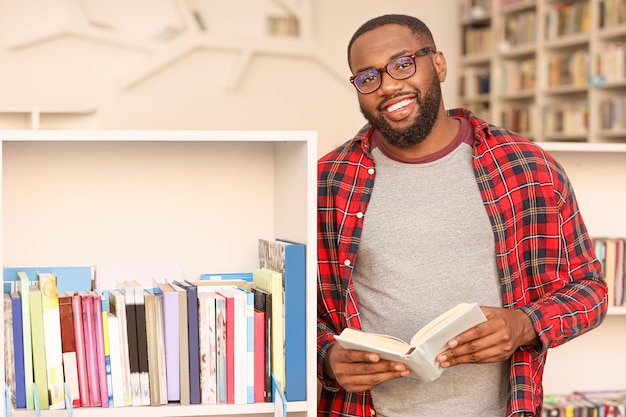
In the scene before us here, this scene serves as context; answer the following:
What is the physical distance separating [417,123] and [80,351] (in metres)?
0.85

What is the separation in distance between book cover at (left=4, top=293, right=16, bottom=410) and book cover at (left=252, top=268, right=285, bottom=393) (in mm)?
525

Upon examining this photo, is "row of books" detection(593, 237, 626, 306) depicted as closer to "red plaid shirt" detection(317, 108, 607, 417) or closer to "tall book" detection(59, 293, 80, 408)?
"red plaid shirt" detection(317, 108, 607, 417)

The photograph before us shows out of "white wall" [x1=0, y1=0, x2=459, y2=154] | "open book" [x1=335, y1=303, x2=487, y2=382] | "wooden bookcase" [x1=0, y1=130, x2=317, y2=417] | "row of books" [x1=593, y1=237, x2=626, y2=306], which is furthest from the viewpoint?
"white wall" [x1=0, y1=0, x2=459, y2=154]

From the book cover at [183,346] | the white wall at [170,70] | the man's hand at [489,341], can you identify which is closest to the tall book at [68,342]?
the book cover at [183,346]

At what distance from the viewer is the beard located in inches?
72.9

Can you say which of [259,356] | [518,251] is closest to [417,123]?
[518,251]

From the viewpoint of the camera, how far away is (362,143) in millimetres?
1944

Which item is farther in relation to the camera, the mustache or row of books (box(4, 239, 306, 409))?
the mustache

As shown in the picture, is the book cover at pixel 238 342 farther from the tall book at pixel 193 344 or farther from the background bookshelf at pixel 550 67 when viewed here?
the background bookshelf at pixel 550 67

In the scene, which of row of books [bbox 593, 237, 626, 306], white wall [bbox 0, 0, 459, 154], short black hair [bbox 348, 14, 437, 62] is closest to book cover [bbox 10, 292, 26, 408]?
short black hair [bbox 348, 14, 437, 62]

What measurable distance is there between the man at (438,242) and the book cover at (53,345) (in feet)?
1.81

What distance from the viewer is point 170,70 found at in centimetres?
596

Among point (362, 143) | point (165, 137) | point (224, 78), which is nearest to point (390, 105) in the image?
point (362, 143)

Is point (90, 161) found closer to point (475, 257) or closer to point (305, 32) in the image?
point (475, 257)
